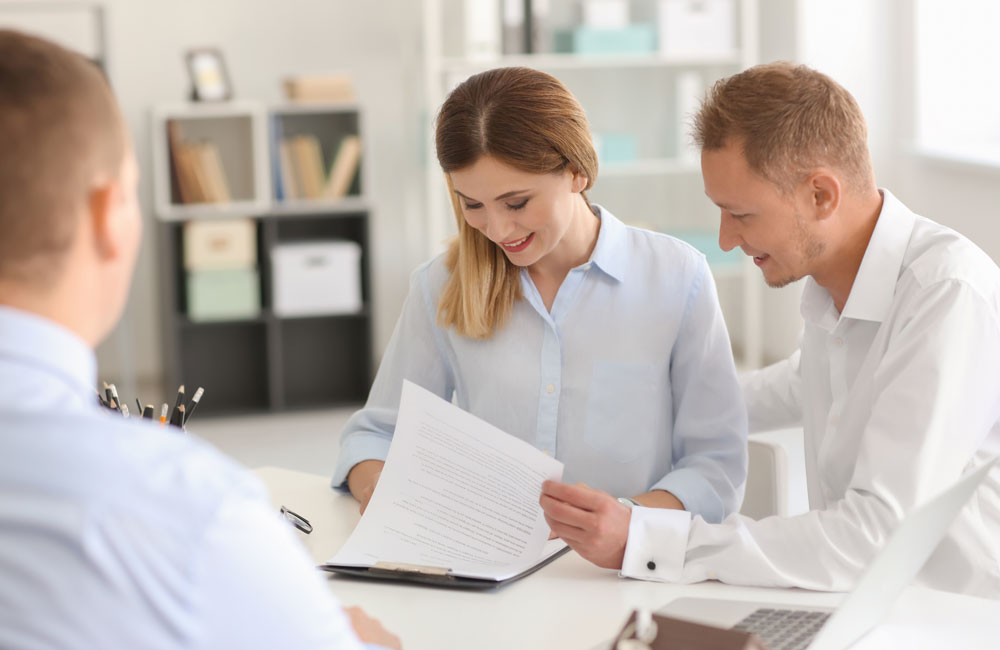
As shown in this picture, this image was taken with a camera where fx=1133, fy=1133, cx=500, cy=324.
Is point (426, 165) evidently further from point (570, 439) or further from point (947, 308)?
point (947, 308)

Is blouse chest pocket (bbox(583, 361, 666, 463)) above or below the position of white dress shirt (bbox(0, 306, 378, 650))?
below

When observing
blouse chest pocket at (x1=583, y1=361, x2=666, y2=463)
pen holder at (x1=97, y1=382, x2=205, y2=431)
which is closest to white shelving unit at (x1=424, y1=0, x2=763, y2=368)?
blouse chest pocket at (x1=583, y1=361, x2=666, y2=463)

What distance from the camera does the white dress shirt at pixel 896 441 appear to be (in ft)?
4.42

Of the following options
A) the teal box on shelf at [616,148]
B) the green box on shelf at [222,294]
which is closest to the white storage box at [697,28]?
the teal box on shelf at [616,148]

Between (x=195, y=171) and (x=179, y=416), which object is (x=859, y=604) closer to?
(x=179, y=416)

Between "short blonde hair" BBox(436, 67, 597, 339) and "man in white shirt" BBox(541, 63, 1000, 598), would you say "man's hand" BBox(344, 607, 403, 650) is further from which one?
"short blonde hair" BBox(436, 67, 597, 339)

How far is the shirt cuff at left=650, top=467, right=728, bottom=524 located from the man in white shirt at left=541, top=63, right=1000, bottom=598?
16 cm

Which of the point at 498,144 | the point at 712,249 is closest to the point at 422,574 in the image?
the point at 498,144

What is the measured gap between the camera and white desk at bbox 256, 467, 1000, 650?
1.21 m

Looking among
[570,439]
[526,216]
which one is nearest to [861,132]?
[526,216]

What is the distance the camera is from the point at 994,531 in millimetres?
1498

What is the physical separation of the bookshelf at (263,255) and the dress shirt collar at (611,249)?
3367 mm

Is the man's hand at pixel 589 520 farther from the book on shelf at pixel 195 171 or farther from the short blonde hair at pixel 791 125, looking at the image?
the book on shelf at pixel 195 171

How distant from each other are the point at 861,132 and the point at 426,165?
152 inches
